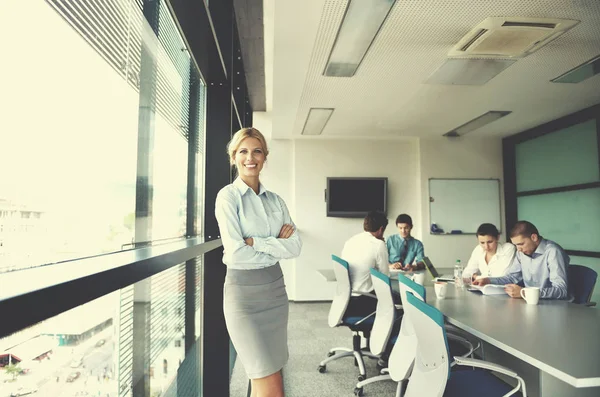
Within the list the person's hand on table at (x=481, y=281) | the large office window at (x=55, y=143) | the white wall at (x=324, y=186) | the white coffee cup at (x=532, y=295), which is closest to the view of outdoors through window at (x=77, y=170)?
the large office window at (x=55, y=143)

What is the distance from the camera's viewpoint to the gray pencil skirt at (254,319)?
190 cm

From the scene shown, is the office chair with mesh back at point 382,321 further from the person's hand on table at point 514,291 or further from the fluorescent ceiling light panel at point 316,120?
the fluorescent ceiling light panel at point 316,120

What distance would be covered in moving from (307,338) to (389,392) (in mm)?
1746

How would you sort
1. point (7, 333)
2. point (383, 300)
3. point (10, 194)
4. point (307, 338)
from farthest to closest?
point (307, 338)
point (383, 300)
point (10, 194)
point (7, 333)

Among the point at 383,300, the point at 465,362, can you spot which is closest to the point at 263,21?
the point at 383,300

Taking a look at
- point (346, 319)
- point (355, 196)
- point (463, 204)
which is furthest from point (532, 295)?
point (463, 204)

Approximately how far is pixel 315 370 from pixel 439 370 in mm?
2219

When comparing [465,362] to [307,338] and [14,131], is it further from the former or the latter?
[307,338]

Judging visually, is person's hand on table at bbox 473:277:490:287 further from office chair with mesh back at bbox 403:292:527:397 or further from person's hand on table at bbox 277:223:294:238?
person's hand on table at bbox 277:223:294:238

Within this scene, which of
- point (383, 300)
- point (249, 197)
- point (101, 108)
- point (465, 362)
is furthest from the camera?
point (383, 300)

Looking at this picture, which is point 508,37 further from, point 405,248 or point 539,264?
point 405,248

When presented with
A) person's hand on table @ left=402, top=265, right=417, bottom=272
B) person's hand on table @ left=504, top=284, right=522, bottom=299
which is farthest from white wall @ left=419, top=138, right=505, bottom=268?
person's hand on table @ left=504, top=284, right=522, bottom=299

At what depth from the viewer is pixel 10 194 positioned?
0.74 m

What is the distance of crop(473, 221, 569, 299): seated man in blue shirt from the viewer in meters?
3.13
